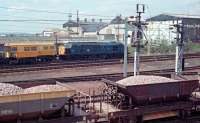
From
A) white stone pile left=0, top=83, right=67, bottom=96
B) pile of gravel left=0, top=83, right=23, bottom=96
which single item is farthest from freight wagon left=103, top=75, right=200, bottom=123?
pile of gravel left=0, top=83, right=23, bottom=96

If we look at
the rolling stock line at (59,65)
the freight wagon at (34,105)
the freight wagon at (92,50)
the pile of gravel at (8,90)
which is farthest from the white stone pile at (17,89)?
the freight wagon at (92,50)

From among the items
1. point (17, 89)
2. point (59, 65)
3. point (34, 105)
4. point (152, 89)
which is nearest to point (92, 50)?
point (59, 65)

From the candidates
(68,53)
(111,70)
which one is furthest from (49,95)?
(68,53)

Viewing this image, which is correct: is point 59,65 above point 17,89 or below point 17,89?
below

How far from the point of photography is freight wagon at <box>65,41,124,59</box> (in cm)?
4831

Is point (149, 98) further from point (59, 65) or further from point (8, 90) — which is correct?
point (59, 65)

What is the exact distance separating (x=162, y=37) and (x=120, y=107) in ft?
209

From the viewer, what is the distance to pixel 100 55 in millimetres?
49625

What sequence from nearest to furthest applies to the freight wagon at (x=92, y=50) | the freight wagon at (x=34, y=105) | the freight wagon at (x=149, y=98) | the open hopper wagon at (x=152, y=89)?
the freight wagon at (x=34, y=105) < the freight wagon at (x=149, y=98) < the open hopper wagon at (x=152, y=89) < the freight wagon at (x=92, y=50)

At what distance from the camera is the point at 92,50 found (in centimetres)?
4894

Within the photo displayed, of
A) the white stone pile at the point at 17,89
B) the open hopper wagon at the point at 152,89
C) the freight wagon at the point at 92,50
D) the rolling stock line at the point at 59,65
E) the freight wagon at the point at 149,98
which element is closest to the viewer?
the white stone pile at the point at 17,89

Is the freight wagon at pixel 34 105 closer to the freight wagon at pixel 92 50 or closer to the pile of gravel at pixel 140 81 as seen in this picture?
the pile of gravel at pixel 140 81

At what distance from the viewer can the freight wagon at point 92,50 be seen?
48312mm

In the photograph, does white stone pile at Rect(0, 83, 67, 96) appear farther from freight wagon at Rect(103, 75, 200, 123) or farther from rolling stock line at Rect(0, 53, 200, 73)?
rolling stock line at Rect(0, 53, 200, 73)
